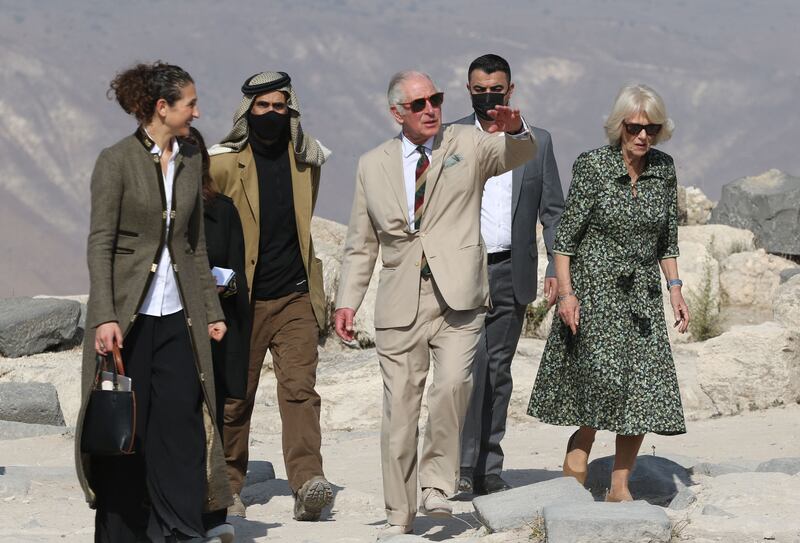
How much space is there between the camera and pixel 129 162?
552cm

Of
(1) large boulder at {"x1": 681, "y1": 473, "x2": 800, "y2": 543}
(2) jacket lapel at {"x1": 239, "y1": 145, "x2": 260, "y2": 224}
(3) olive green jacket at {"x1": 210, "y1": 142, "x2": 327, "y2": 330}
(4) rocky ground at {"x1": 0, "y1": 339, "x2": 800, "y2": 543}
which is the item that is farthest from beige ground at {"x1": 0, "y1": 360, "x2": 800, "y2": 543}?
(2) jacket lapel at {"x1": 239, "y1": 145, "x2": 260, "y2": 224}

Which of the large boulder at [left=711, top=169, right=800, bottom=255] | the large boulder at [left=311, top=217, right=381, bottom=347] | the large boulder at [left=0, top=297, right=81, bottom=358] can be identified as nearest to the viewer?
the large boulder at [left=311, top=217, right=381, bottom=347]

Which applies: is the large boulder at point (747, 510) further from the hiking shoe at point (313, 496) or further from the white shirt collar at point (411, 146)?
the white shirt collar at point (411, 146)

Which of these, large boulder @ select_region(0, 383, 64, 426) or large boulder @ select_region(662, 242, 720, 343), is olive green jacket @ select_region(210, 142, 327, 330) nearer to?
large boulder @ select_region(0, 383, 64, 426)

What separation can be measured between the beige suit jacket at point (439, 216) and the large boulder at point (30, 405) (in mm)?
5448

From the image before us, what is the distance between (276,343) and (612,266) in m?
1.70

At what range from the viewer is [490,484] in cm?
742

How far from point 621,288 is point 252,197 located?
181cm

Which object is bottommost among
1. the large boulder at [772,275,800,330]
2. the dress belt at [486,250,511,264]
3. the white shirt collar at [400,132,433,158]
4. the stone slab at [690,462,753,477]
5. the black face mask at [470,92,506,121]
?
the stone slab at [690,462,753,477]

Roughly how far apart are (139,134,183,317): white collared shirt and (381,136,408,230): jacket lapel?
108cm

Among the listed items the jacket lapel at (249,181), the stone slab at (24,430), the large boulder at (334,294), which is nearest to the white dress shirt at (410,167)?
the jacket lapel at (249,181)

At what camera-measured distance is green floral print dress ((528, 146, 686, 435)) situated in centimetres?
643

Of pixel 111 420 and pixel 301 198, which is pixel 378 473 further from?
pixel 111 420

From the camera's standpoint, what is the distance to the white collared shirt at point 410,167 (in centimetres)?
628
